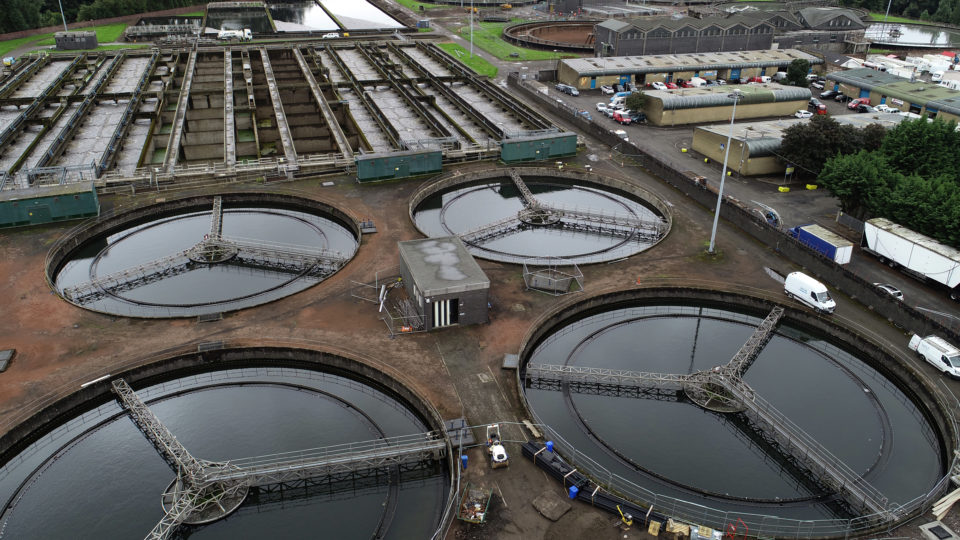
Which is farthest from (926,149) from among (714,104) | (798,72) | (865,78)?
(798,72)

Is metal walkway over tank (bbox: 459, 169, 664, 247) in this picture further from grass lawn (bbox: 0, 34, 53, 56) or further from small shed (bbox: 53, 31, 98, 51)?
grass lawn (bbox: 0, 34, 53, 56)

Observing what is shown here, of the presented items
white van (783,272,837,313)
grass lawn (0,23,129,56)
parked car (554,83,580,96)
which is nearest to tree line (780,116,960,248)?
white van (783,272,837,313)

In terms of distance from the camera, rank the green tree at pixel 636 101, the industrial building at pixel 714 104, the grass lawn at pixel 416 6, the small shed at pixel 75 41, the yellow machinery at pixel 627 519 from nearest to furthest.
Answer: the yellow machinery at pixel 627 519 → the industrial building at pixel 714 104 → the green tree at pixel 636 101 → the small shed at pixel 75 41 → the grass lawn at pixel 416 6

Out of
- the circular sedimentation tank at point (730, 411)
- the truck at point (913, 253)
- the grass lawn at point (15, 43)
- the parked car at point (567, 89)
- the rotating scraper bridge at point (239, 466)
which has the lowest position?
the circular sedimentation tank at point (730, 411)

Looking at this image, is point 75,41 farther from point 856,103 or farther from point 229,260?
point 856,103

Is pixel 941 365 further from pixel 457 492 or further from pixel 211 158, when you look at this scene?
pixel 211 158

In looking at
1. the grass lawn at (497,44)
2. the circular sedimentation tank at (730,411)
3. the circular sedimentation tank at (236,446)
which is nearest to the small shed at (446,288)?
the circular sedimentation tank at (730,411)

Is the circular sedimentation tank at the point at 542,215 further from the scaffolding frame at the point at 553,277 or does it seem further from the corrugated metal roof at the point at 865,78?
the corrugated metal roof at the point at 865,78
